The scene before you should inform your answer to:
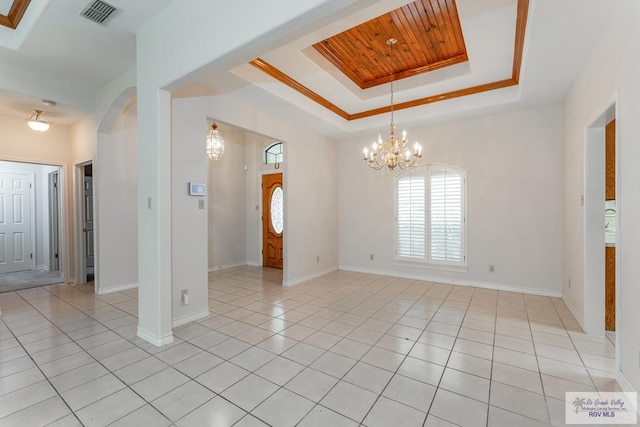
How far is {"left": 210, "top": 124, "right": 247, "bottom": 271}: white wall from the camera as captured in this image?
6351 mm

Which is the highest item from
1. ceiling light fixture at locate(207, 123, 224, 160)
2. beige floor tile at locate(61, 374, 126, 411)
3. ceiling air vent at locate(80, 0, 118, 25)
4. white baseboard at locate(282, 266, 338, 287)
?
ceiling air vent at locate(80, 0, 118, 25)

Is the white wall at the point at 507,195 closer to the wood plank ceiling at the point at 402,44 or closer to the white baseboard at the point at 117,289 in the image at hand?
the wood plank ceiling at the point at 402,44

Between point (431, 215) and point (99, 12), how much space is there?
206 inches

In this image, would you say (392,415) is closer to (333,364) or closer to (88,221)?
(333,364)

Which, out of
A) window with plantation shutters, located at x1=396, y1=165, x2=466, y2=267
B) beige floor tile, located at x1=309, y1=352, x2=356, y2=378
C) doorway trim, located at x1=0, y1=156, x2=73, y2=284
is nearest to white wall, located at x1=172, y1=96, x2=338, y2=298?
window with plantation shutters, located at x1=396, y1=165, x2=466, y2=267

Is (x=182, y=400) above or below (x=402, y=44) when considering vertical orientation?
below

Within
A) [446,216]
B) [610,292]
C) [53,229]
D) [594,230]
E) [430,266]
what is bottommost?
[430,266]

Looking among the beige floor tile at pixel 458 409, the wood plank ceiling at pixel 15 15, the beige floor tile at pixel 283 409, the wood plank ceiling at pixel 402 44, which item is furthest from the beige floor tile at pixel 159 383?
the wood plank ceiling at pixel 402 44

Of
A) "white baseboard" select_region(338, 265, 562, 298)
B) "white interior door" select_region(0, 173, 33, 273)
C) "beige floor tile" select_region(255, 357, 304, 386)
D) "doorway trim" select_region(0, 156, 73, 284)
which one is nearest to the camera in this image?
"beige floor tile" select_region(255, 357, 304, 386)

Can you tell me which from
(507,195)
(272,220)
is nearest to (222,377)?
(272,220)

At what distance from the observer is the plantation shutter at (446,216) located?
5.01 meters

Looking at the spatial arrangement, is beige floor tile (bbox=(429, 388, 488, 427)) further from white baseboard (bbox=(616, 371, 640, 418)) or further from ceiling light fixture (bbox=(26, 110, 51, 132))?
ceiling light fixture (bbox=(26, 110, 51, 132))

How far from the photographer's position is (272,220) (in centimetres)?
670

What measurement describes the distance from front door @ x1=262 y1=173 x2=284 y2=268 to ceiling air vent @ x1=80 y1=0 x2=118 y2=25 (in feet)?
13.6
